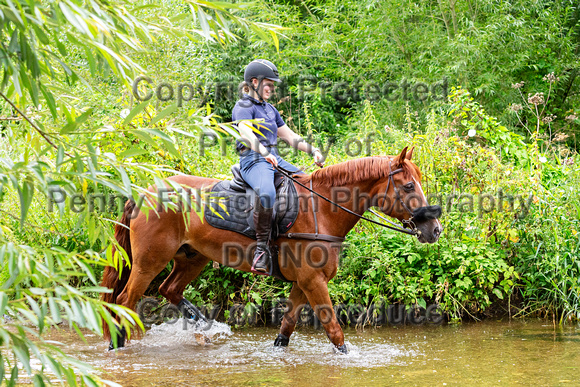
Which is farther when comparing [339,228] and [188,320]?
[188,320]

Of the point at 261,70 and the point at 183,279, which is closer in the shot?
the point at 261,70

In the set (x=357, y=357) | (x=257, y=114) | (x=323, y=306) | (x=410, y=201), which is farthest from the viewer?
(x=257, y=114)

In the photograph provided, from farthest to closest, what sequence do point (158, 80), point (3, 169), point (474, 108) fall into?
point (158, 80), point (474, 108), point (3, 169)

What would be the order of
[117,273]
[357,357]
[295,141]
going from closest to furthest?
[357,357] < [295,141] < [117,273]

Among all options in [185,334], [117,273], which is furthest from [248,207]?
[185,334]

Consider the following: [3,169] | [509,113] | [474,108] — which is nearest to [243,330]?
[474,108]

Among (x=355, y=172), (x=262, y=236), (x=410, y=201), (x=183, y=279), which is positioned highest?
(x=355, y=172)

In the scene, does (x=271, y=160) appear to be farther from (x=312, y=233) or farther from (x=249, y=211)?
(x=312, y=233)

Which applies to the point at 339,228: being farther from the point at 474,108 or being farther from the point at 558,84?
the point at 558,84

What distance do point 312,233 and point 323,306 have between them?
2.11ft

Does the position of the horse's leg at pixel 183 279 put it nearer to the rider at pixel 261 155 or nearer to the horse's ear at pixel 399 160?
the rider at pixel 261 155

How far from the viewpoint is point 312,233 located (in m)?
5.07

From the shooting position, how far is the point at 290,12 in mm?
15070

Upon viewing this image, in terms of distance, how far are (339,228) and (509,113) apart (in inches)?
297
